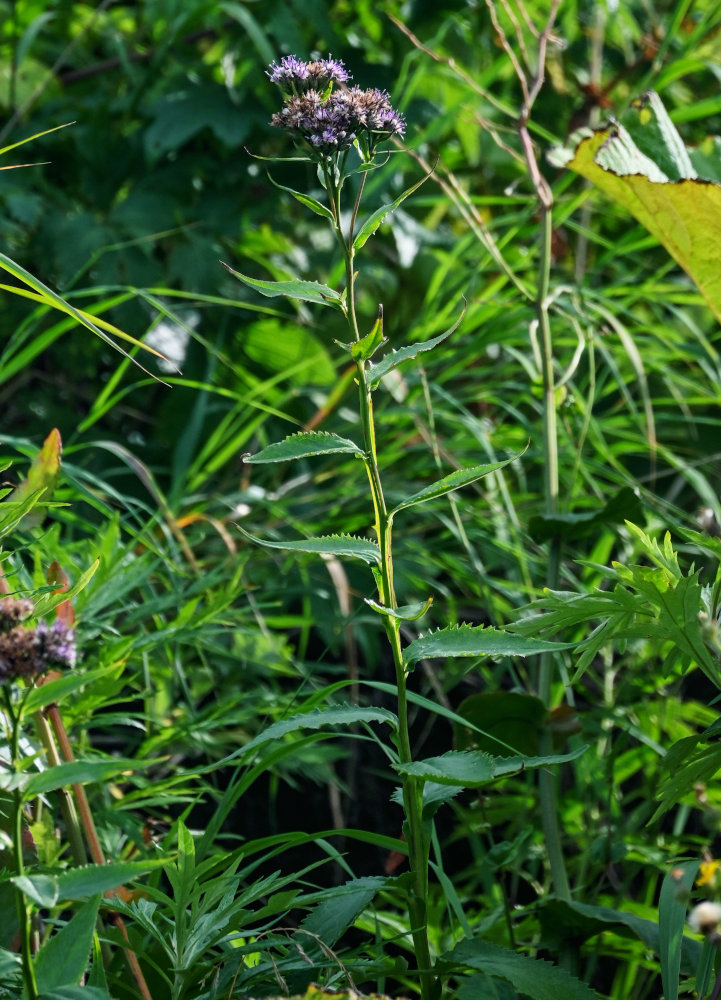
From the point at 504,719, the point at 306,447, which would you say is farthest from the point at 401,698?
the point at 504,719

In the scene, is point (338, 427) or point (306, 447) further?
point (338, 427)

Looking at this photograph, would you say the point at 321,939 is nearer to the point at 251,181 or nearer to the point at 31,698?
the point at 31,698

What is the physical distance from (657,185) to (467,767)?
0.59m

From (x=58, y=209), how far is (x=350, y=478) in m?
0.78

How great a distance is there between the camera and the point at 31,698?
567 mm

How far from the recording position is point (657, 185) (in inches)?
38.0

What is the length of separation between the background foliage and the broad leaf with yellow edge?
158 mm

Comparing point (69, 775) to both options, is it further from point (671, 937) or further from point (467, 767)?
point (671, 937)

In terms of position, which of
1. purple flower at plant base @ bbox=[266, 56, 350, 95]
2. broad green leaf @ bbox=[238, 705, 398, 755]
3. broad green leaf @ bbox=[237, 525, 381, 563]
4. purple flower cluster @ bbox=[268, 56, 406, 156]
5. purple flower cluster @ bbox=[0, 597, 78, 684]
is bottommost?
broad green leaf @ bbox=[238, 705, 398, 755]

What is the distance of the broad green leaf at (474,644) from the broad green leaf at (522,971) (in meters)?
0.20

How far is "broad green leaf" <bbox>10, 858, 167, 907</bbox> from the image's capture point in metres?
0.50

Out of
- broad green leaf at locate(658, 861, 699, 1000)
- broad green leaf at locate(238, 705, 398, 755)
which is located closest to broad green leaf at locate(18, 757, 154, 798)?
broad green leaf at locate(238, 705, 398, 755)

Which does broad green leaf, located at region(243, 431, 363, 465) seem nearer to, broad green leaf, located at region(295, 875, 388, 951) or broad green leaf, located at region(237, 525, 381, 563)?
broad green leaf, located at region(237, 525, 381, 563)

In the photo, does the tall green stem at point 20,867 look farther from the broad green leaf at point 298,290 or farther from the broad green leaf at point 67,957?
the broad green leaf at point 298,290
